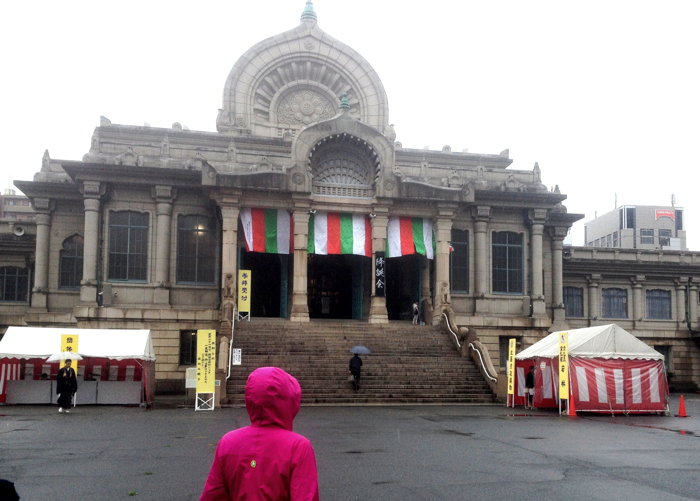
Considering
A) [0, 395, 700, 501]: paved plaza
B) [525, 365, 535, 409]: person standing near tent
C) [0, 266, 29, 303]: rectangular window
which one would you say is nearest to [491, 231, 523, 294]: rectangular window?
[525, 365, 535, 409]: person standing near tent

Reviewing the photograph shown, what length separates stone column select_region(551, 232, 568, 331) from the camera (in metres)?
45.3

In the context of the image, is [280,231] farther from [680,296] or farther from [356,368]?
[680,296]

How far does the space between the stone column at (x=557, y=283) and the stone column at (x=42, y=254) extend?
87.8 feet

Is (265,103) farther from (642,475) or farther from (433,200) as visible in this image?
(642,475)

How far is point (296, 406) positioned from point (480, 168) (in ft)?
130

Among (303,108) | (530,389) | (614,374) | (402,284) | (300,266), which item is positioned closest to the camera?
(614,374)

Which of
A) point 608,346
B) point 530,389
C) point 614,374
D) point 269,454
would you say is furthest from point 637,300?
point 269,454

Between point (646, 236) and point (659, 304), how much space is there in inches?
2013

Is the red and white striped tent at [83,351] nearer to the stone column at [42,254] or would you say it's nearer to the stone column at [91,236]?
the stone column at [91,236]

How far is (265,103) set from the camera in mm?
47875

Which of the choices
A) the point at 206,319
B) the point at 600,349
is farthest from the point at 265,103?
the point at 600,349

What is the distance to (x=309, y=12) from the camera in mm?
50781

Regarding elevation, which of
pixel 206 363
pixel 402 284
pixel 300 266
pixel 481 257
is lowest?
pixel 206 363

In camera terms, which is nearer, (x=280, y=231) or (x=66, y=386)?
(x=66, y=386)
